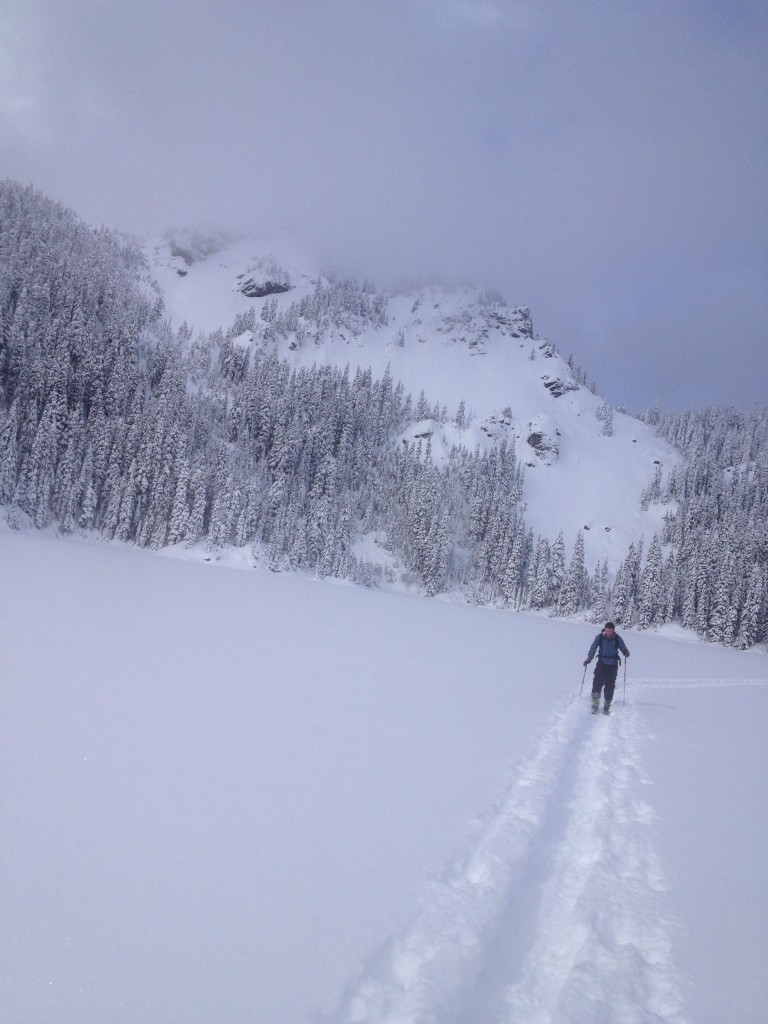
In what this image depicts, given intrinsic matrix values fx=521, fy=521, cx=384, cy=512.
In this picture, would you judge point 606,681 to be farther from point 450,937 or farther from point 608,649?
point 450,937

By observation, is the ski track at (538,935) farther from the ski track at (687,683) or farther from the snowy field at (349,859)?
the ski track at (687,683)

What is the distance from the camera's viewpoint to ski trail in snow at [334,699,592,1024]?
358 centimetres

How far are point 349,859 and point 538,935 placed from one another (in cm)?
186

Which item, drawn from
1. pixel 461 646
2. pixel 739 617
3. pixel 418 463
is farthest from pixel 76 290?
pixel 739 617

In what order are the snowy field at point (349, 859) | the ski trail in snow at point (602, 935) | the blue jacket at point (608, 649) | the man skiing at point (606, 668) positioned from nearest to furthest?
1. the snowy field at point (349, 859)
2. the ski trail in snow at point (602, 935)
3. the man skiing at point (606, 668)
4. the blue jacket at point (608, 649)

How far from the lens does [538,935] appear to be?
15.2 feet

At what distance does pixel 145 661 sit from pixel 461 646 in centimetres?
1696

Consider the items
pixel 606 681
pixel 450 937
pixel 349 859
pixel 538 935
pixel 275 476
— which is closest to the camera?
pixel 450 937

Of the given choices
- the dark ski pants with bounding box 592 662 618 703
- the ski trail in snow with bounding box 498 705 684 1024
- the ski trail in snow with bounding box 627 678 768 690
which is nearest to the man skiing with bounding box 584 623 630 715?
the dark ski pants with bounding box 592 662 618 703

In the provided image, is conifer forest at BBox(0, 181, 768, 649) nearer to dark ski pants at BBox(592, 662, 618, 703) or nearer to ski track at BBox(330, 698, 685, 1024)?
dark ski pants at BBox(592, 662, 618, 703)

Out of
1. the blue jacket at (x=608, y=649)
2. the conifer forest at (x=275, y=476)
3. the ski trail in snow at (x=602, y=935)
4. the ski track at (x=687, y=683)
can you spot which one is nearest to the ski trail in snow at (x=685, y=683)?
the ski track at (x=687, y=683)

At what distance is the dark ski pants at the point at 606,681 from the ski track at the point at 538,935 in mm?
7484

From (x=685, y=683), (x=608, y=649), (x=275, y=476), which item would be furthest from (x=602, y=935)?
(x=275, y=476)

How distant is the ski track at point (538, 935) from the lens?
3.75 meters
